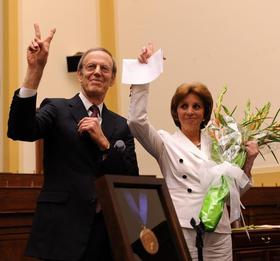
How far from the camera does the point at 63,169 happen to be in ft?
6.14

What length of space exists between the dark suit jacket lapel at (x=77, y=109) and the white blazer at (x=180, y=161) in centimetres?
19

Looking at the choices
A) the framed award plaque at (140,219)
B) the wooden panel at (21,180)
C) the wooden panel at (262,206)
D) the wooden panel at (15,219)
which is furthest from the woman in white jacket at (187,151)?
the wooden panel at (262,206)

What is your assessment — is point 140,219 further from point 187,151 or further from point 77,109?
point 187,151

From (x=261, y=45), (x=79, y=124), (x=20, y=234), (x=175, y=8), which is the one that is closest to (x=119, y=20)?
(x=175, y=8)

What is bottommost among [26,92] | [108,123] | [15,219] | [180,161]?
[15,219]

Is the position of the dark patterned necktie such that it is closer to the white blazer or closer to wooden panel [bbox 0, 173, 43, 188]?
the white blazer

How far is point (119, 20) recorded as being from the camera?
22.4 ft

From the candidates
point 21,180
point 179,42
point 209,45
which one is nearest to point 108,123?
point 21,180

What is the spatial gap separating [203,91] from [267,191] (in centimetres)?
275

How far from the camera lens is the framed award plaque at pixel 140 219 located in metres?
1.22

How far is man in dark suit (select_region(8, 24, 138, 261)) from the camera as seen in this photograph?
1.74m

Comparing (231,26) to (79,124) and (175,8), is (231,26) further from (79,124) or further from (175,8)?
(79,124)

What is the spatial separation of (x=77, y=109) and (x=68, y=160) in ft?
0.76

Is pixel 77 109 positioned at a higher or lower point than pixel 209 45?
lower
